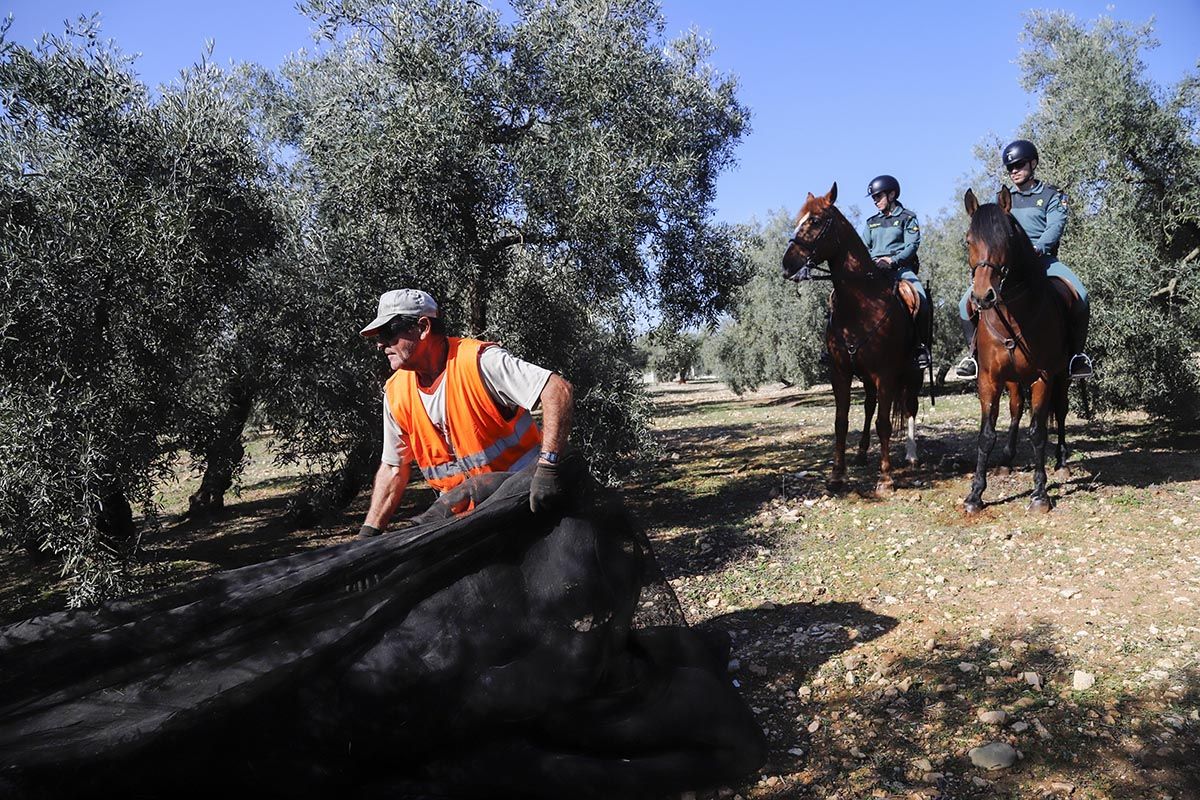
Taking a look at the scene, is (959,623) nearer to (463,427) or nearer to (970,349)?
(463,427)

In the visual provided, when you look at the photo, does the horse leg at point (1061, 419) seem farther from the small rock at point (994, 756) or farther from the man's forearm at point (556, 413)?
the man's forearm at point (556, 413)

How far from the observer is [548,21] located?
9.64 metres

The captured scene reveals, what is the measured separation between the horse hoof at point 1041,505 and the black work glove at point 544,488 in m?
6.55

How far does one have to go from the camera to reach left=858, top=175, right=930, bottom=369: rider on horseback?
1025 cm

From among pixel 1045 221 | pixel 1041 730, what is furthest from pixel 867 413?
pixel 1041 730

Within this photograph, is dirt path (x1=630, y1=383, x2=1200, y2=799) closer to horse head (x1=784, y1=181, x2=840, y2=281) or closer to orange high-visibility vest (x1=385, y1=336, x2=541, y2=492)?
orange high-visibility vest (x1=385, y1=336, x2=541, y2=492)

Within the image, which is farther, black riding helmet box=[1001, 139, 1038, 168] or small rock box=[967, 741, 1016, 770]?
black riding helmet box=[1001, 139, 1038, 168]

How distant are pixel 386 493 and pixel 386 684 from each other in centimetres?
162

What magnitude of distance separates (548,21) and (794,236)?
14.1ft

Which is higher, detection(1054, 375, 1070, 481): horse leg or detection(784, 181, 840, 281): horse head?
detection(784, 181, 840, 281): horse head

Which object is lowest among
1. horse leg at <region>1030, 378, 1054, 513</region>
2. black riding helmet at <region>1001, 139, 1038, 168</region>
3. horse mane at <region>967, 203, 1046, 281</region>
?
horse leg at <region>1030, 378, 1054, 513</region>

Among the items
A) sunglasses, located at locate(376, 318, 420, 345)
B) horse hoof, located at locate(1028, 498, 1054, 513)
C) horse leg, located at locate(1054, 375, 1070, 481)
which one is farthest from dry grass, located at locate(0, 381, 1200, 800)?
sunglasses, located at locate(376, 318, 420, 345)

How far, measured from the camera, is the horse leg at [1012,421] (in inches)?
363

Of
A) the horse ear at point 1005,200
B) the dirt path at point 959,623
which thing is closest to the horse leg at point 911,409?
the dirt path at point 959,623
